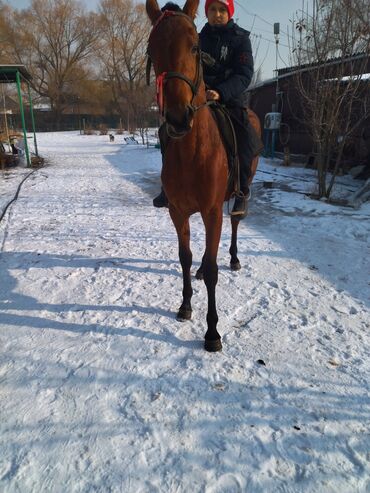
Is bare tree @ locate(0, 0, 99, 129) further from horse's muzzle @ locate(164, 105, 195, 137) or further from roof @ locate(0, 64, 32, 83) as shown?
horse's muzzle @ locate(164, 105, 195, 137)

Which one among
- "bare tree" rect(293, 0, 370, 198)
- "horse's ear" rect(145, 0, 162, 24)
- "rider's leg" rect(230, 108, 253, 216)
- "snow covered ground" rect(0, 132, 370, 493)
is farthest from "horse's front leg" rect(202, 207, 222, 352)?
"bare tree" rect(293, 0, 370, 198)

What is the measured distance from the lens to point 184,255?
11.2 ft

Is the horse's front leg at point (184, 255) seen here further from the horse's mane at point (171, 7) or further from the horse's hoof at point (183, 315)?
the horse's mane at point (171, 7)

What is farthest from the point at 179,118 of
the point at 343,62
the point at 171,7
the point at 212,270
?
the point at 343,62

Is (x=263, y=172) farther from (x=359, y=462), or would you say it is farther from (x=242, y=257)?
(x=359, y=462)

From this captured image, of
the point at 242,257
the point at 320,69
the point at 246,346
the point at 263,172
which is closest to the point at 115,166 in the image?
A: the point at 263,172

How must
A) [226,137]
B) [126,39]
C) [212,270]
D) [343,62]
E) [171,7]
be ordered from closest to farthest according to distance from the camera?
[171,7]
[212,270]
[226,137]
[343,62]
[126,39]

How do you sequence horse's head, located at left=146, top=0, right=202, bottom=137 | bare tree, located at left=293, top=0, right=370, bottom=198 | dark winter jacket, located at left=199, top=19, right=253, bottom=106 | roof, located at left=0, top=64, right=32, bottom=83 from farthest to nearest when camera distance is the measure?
1. roof, located at left=0, top=64, right=32, bottom=83
2. bare tree, located at left=293, top=0, right=370, bottom=198
3. dark winter jacket, located at left=199, top=19, right=253, bottom=106
4. horse's head, located at left=146, top=0, right=202, bottom=137

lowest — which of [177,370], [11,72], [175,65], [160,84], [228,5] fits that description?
[177,370]

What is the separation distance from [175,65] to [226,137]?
45.9 inches

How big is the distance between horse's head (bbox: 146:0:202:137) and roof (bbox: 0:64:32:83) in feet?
39.1

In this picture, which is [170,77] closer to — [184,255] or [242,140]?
[242,140]

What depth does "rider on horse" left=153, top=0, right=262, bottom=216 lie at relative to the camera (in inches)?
122

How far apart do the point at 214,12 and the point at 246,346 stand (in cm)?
300
